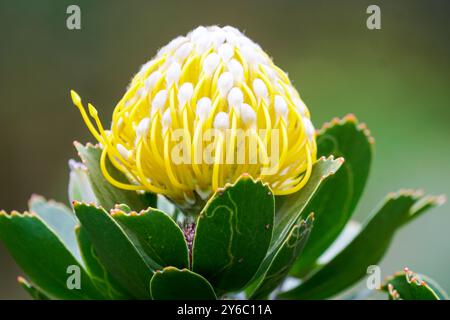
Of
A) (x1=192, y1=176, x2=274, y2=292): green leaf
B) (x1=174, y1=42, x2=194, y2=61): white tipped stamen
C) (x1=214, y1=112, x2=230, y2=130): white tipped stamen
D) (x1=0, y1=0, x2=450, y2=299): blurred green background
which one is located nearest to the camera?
(x1=192, y1=176, x2=274, y2=292): green leaf

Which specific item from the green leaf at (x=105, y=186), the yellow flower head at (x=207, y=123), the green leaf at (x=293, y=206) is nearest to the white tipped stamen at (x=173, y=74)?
the yellow flower head at (x=207, y=123)

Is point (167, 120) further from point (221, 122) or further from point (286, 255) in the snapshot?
point (286, 255)

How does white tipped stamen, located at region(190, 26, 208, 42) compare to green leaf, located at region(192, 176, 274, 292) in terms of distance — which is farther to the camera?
white tipped stamen, located at region(190, 26, 208, 42)

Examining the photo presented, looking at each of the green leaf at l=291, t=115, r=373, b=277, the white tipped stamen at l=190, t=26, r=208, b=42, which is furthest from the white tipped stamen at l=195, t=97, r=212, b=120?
the green leaf at l=291, t=115, r=373, b=277

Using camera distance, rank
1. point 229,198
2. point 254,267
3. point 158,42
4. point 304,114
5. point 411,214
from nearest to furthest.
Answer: point 229,198
point 254,267
point 304,114
point 411,214
point 158,42

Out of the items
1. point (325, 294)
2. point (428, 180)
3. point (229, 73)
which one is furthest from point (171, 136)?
point (428, 180)

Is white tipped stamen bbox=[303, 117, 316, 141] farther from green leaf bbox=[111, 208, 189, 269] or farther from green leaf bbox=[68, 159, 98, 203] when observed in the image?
green leaf bbox=[68, 159, 98, 203]
